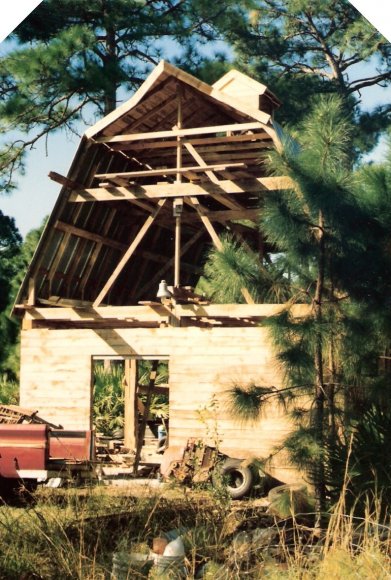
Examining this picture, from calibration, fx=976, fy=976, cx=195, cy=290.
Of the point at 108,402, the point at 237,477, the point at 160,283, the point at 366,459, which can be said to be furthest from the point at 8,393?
the point at 366,459

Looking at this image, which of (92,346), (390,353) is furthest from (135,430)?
(390,353)

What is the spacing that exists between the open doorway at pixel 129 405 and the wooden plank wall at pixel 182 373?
1.72 feet

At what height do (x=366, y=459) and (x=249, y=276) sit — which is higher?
(x=249, y=276)

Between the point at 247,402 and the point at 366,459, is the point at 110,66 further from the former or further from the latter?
the point at 366,459

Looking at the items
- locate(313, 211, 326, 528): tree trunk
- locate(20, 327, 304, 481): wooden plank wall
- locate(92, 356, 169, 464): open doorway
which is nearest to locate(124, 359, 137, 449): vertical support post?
locate(92, 356, 169, 464): open doorway

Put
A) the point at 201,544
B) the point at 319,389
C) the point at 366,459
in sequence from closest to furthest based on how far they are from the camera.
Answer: the point at 201,544
the point at 366,459
the point at 319,389

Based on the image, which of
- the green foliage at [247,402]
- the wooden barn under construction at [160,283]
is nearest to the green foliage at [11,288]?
the wooden barn under construction at [160,283]

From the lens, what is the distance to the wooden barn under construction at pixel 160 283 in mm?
12273

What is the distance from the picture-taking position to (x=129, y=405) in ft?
50.2

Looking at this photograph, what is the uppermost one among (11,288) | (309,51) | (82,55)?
(309,51)

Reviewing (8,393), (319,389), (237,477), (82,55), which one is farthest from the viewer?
(8,393)

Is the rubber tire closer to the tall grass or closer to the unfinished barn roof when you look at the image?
the unfinished barn roof

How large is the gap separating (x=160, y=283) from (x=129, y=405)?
302 centimetres

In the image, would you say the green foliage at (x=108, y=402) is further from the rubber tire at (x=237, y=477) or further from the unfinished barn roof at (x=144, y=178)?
the rubber tire at (x=237, y=477)
